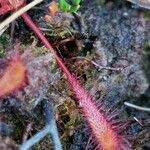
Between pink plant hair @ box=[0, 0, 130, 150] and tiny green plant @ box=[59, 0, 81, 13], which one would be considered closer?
pink plant hair @ box=[0, 0, 130, 150]

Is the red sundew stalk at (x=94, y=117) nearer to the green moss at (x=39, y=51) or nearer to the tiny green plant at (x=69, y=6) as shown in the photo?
the green moss at (x=39, y=51)

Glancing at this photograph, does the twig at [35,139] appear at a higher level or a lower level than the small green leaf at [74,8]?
lower

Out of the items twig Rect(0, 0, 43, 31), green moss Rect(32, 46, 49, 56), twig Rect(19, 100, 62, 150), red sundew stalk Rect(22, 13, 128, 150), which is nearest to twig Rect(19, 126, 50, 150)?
twig Rect(19, 100, 62, 150)

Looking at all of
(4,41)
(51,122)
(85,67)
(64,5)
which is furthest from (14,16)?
(51,122)

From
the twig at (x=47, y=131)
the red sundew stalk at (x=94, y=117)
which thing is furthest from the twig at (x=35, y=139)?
the red sundew stalk at (x=94, y=117)

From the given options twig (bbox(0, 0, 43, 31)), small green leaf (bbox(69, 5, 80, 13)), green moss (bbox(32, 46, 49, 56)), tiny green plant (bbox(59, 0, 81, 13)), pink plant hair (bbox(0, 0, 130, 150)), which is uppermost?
twig (bbox(0, 0, 43, 31))

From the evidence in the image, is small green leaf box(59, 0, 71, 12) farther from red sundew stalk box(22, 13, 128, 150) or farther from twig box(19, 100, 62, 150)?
twig box(19, 100, 62, 150)

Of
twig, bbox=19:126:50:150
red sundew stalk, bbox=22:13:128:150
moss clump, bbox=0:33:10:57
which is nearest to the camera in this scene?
twig, bbox=19:126:50:150

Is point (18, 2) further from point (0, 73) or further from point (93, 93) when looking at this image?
point (93, 93)
